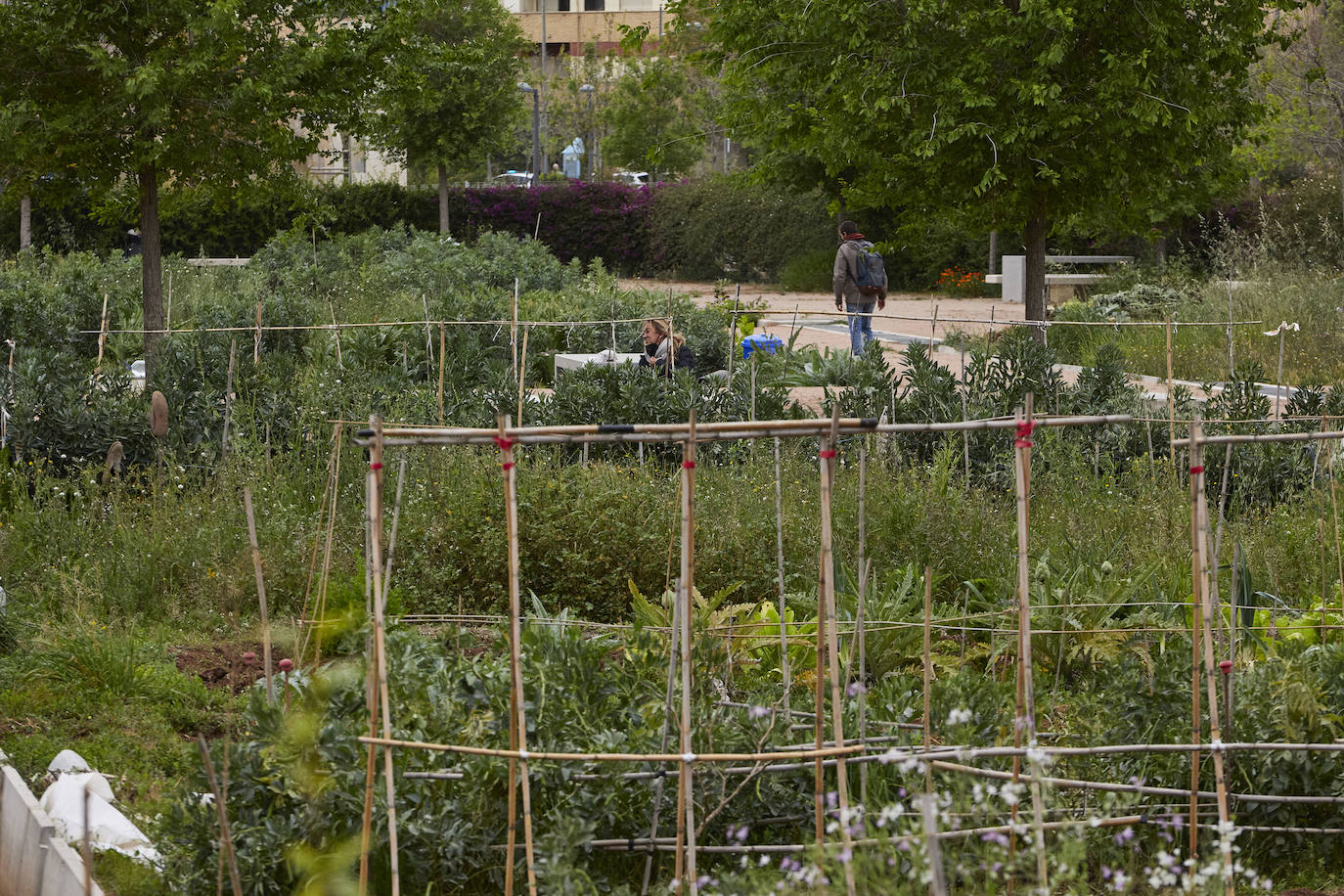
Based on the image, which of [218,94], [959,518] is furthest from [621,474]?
[218,94]

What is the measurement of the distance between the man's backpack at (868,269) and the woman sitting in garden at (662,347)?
4.04m

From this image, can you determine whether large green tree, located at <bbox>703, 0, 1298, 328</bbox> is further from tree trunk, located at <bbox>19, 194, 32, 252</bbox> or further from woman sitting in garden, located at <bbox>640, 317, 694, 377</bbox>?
tree trunk, located at <bbox>19, 194, 32, 252</bbox>

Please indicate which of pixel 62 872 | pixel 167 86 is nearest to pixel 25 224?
pixel 167 86

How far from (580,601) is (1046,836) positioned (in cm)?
269

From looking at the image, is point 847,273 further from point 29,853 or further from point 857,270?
point 29,853

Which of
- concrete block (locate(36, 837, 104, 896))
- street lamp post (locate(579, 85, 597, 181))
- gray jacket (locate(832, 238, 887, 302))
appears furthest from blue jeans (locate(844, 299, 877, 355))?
street lamp post (locate(579, 85, 597, 181))

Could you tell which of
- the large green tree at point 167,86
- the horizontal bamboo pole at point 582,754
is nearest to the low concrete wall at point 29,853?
the horizontal bamboo pole at point 582,754

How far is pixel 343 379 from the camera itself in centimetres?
773

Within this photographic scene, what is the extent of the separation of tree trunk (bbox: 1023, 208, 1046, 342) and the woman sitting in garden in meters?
2.99

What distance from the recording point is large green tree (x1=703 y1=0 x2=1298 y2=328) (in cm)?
923

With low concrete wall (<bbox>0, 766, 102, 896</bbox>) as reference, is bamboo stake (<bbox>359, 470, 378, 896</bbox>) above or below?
above

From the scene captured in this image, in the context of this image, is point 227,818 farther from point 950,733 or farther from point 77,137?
point 77,137

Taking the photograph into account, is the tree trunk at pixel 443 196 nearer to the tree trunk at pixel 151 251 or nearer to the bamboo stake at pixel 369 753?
the tree trunk at pixel 151 251

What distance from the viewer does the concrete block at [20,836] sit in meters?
3.57
